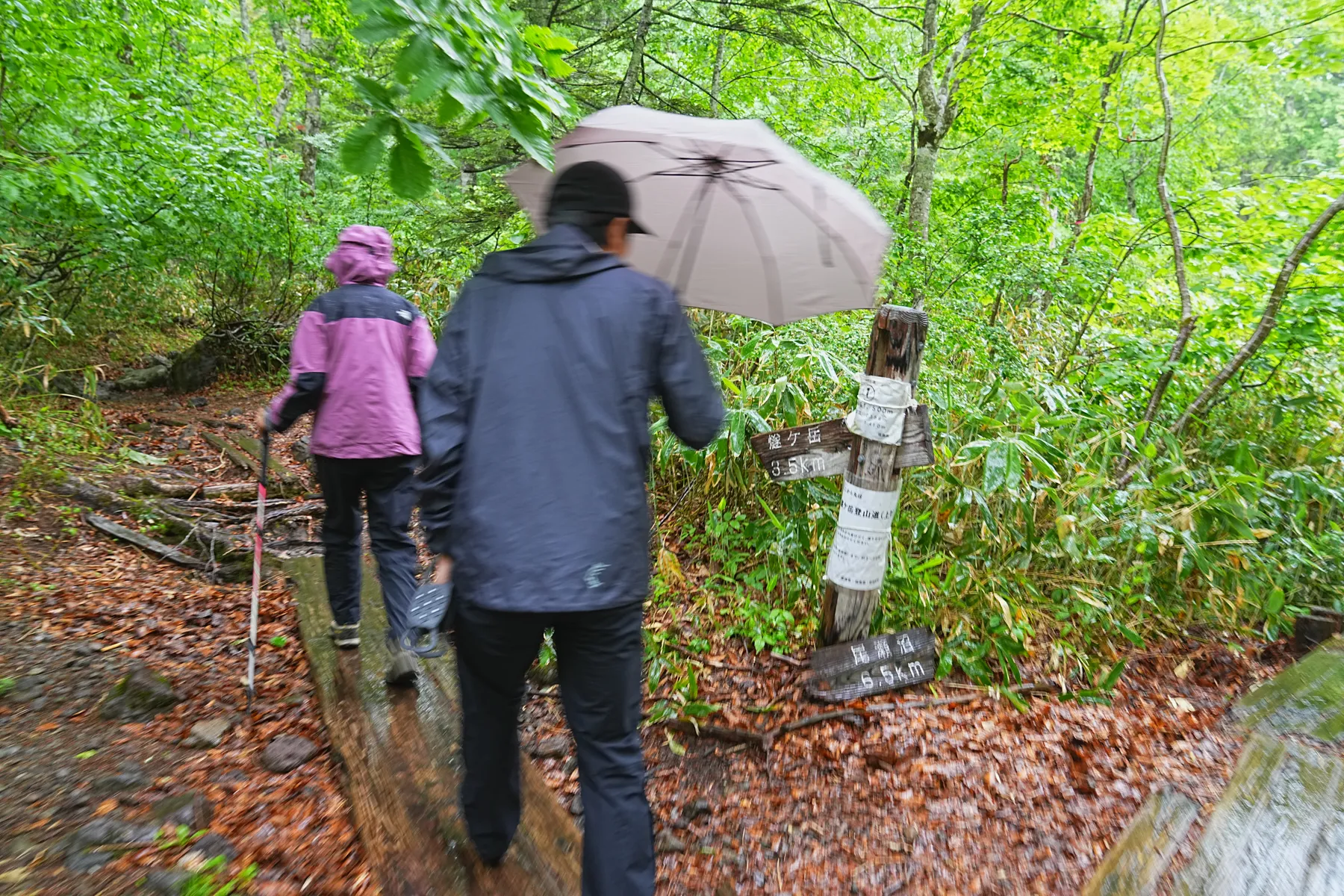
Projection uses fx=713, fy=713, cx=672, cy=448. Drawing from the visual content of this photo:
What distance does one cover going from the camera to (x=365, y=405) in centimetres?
336

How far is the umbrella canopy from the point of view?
113 inches

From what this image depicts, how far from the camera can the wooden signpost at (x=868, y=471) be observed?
337 centimetres

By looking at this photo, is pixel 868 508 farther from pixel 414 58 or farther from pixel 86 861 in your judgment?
pixel 86 861

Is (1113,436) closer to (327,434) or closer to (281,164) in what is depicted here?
(327,434)

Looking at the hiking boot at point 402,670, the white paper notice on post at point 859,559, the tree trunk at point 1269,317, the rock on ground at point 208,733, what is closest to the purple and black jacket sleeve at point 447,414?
the hiking boot at point 402,670

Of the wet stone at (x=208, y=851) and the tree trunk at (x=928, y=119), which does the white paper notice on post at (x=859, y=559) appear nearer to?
the wet stone at (x=208, y=851)

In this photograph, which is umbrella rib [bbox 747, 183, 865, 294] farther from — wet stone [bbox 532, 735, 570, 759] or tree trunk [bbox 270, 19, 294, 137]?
tree trunk [bbox 270, 19, 294, 137]

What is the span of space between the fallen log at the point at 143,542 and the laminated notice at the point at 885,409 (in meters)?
4.61

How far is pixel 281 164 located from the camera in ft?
35.9

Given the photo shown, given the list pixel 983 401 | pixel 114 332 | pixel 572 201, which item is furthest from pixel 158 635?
pixel 114 332

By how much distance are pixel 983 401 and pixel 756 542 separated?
81.1 inches

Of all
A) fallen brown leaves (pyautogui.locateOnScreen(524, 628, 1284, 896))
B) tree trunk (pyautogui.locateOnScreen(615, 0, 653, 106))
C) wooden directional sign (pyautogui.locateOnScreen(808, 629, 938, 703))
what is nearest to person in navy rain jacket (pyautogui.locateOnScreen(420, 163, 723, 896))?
fallen brown leaves (pyautogui.locateOnScreen(524, 628, 1284, 896))

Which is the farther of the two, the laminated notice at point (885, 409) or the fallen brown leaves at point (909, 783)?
the laminated notice at point (885, 409)

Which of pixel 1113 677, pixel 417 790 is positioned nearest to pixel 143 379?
pixel 417 790
